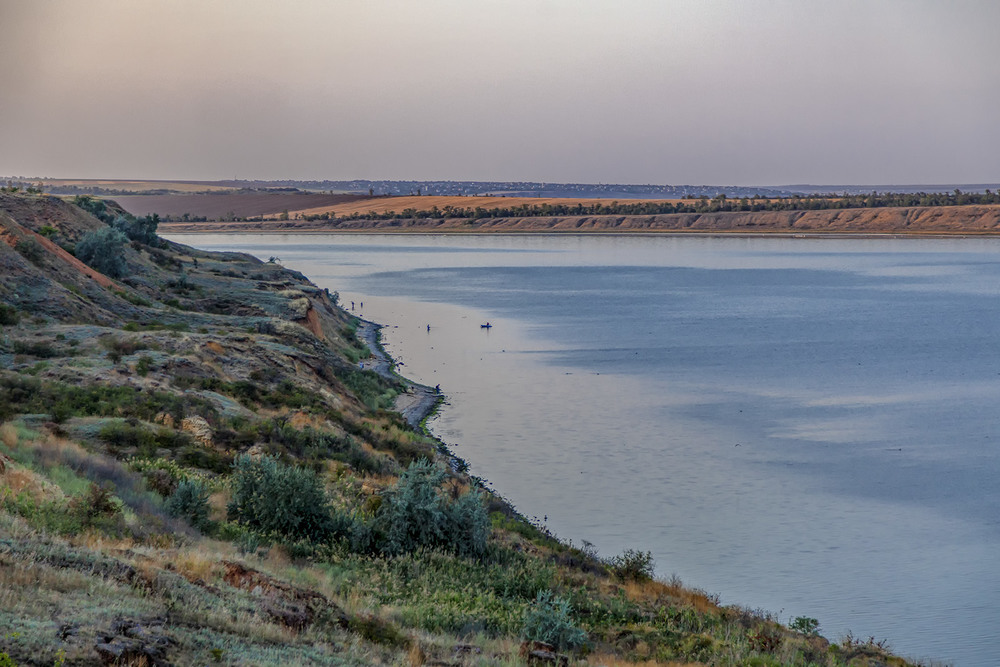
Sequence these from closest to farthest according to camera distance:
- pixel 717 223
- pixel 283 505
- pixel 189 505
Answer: pixel 189 505 < pixel 283 505 < pixel 717 223

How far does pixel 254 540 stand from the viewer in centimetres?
1033

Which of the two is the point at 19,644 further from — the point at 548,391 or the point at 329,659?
the point at 548,391

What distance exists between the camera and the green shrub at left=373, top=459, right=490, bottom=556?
37.7 ft

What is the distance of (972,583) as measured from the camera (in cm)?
1492

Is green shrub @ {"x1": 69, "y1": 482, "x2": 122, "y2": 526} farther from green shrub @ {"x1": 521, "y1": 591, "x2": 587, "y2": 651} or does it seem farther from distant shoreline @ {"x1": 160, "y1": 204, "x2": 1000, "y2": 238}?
distant shoreline @ {"x1": 160, "y1": 204, "x2": 1000, "y2": 238}

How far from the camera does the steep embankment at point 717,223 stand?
135 m

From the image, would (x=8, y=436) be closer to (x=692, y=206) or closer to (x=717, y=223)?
(x=717, y=223)

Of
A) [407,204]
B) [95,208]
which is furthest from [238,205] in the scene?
[95,208]

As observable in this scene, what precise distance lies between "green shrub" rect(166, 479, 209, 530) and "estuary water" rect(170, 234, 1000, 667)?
725cm

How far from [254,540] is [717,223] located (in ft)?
468

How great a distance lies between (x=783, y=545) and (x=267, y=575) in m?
10.8

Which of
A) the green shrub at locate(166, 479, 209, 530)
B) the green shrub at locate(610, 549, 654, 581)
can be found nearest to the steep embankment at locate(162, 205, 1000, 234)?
the green shrub at locate(610, 549, 654, 581)

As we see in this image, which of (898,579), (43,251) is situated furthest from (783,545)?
(43,251)

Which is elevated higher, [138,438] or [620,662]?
[138,438]
